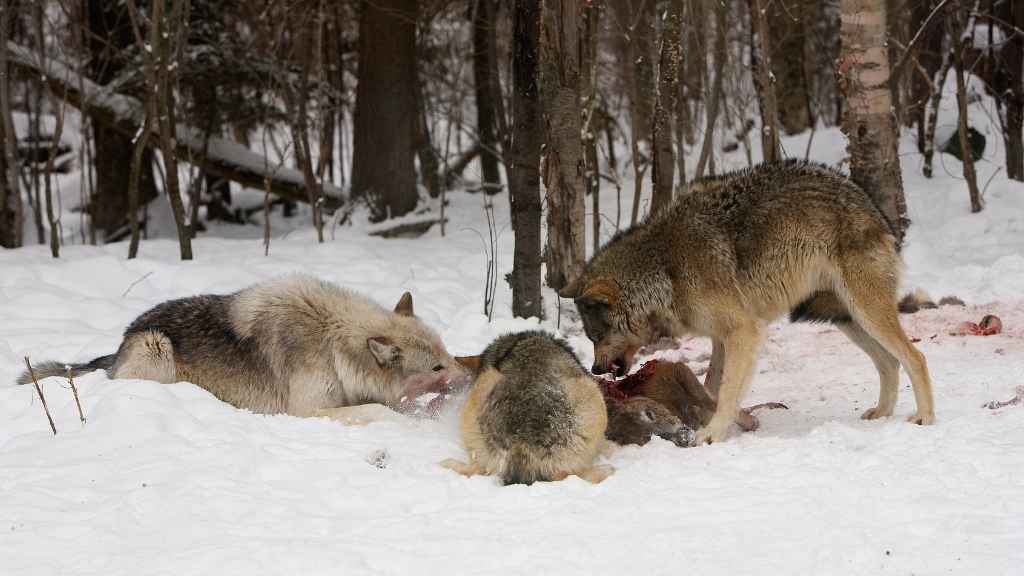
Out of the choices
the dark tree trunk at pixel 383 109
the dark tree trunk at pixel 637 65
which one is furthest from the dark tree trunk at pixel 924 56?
the dark tree trunk at pixel 383 109

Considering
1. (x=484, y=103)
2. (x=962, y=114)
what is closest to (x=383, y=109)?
(x=484, y=103)

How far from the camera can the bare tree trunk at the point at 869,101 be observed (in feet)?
26.7

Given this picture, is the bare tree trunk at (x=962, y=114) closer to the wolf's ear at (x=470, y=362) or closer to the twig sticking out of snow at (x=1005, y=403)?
the twig sticking out of snow at (x=1005, y=403)

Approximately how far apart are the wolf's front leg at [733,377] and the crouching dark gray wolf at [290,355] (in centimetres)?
171

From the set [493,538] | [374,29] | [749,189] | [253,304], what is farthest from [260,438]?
[374,29]

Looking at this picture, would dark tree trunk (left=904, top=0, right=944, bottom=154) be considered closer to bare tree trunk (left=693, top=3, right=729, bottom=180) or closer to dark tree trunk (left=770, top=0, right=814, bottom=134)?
dark tree trunk (left=770, top=0, right=814, bottom=134)

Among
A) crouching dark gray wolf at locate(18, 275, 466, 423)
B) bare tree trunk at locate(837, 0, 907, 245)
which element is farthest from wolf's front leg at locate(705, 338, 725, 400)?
bare tree trunk at locate(837, 0, 907, 245)

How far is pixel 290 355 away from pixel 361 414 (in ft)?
2.38

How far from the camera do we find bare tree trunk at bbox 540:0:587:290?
7.94 m

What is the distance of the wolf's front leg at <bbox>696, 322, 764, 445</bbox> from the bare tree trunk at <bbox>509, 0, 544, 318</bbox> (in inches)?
116

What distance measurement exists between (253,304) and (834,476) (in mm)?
4125

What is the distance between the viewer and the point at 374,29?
13.6 m

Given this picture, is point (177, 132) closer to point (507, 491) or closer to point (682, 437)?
point (682, 437)

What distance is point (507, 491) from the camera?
466cm
